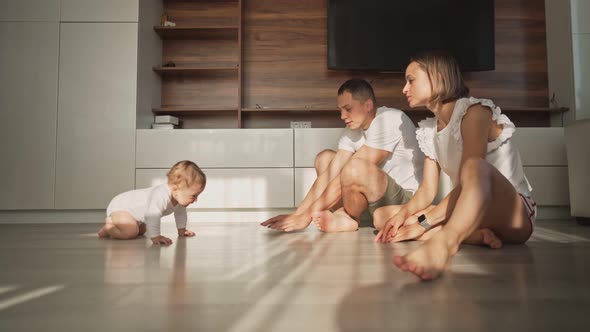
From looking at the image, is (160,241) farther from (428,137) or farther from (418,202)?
(428,137)

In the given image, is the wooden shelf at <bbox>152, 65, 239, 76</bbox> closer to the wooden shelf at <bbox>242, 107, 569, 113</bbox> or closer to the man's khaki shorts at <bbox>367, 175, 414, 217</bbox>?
the wooden shelf at <bbox>242, 107, 569, 113</bbox>

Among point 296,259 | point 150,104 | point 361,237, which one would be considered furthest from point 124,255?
point 150,104

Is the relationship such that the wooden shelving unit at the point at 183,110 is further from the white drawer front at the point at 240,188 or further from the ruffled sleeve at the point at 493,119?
the ruffled sleeve at the point at 493,119

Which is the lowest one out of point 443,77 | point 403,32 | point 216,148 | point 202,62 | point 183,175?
point 183,175

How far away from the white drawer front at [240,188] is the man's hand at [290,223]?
3.29 feet

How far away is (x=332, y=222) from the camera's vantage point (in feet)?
6.73

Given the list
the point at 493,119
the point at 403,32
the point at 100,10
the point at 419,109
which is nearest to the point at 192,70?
the point at 100,10

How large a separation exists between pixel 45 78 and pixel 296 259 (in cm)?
271

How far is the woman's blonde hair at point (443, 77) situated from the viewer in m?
1.57

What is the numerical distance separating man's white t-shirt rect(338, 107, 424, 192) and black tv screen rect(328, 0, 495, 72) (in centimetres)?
135

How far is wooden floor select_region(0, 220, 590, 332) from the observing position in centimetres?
65

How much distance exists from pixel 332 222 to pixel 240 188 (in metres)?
1.17

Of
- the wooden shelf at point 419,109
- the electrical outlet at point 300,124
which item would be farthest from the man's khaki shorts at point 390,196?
the electrical outlet at point 300,124

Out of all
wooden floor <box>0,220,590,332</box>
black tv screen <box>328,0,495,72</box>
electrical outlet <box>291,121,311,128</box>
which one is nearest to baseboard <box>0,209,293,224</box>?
electrical outlet <box>291,121,311,128</box>
